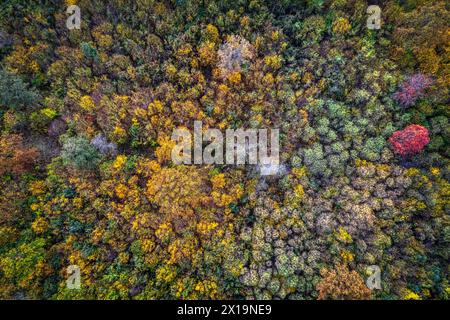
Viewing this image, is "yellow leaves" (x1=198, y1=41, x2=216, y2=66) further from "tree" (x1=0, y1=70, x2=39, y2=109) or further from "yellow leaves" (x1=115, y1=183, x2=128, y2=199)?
"tree" (x1=0, y1=70, x2=39, y2=109)

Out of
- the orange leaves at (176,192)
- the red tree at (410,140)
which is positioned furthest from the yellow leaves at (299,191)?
the red tree at (410,140)

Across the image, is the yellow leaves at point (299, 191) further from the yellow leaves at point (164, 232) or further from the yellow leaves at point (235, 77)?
the yellow leaves at point (235, 77)

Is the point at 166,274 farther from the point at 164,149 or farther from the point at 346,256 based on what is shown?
the point at 346,256

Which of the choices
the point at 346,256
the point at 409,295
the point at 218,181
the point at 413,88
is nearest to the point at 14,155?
the point at 218,181

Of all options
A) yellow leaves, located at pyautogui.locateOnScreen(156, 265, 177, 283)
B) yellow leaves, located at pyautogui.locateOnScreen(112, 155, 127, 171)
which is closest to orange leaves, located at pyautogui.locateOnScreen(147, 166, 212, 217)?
yellow leaves, located at pyautogui.locateOnScreen(112, 155, 127, 171)

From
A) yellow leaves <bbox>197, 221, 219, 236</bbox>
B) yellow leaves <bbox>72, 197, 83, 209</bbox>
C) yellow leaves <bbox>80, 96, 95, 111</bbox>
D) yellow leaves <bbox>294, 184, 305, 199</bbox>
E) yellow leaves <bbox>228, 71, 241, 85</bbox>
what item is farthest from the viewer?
yellow leaves <bbox>228, 71, 241, 85</bbox>

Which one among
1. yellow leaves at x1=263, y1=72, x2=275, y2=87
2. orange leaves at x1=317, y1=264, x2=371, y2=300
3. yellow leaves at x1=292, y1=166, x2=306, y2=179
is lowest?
orange leaves at x1=317, y1=264, x2=371, y2=300
